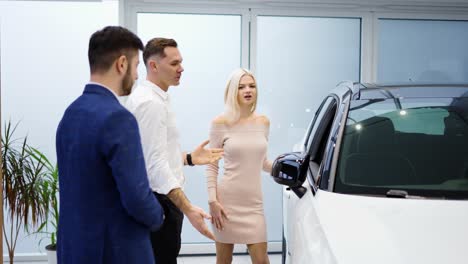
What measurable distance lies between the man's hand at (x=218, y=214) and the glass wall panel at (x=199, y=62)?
205cm

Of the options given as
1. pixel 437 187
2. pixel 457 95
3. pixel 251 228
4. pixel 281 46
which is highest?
pixel 281 46

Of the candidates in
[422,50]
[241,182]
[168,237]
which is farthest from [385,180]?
[422,50]

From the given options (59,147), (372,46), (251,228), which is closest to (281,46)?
(372,46)

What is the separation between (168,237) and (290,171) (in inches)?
24.7

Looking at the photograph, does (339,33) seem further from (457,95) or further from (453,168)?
(453,168)

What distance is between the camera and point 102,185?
6.21 feet

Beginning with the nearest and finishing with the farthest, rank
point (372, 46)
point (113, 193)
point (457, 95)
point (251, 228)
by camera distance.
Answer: point (113, 193), point (457, 95), point (251, 228), point (372, 46)

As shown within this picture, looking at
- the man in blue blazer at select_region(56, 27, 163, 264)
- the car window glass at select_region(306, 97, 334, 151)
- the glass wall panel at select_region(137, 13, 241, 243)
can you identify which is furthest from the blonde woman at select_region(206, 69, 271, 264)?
the glass wall panel at select_region(137, 13, 241, 243)

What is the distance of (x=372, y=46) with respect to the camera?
5586 mm

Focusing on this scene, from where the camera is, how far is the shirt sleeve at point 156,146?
8.14 ft

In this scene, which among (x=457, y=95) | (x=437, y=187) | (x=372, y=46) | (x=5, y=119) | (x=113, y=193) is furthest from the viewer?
(x=372, y=46)

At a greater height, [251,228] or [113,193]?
[113,193]

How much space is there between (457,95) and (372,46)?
3030mm

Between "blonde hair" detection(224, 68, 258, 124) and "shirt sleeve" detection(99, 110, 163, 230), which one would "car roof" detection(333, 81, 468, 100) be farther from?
"shirt sleeve" detection(99, 110, 163, 230)
